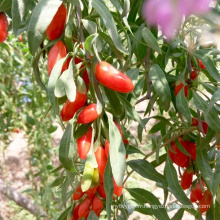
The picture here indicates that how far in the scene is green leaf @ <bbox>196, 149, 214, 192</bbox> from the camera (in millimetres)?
871

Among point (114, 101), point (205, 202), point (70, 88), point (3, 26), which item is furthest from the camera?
point (205, 202)

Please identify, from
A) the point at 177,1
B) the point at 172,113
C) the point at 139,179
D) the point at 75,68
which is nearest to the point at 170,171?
the point at 172,113

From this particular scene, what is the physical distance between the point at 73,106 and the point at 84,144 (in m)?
0.07

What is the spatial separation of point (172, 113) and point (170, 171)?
0.30 m

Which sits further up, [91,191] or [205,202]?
[91,191]

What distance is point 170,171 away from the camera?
938 mm

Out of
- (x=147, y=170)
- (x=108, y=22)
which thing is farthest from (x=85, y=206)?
(x=108, y=22)

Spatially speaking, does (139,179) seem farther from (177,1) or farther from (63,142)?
(177,1)

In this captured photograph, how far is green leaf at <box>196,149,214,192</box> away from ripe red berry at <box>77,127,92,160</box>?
327 mm

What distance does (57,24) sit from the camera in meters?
0.67

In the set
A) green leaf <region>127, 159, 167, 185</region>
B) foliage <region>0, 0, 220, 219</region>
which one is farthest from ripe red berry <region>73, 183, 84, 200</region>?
green leaf <region>127, 159, 167, 185</region>

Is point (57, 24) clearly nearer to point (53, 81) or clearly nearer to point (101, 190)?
point (53, 81)

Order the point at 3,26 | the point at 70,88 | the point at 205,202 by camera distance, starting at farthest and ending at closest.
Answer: the point at 205,202, the point at 3,26, the point at 70,88

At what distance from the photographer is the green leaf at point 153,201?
3.03 ft
